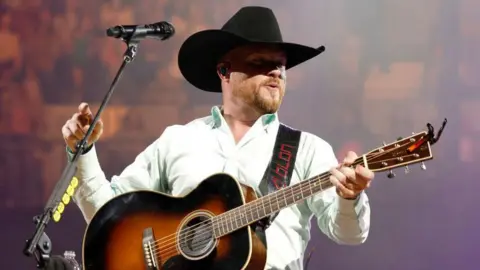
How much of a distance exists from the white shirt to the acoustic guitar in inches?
4.8

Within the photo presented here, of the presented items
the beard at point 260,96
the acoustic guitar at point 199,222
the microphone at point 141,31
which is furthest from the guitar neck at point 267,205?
the microphone at point 141,31

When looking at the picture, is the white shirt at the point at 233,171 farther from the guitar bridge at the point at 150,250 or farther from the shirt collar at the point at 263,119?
the guitar bridge at the point at 150,250

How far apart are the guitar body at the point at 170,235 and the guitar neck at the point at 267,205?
3 cm

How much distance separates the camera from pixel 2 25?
11.4ft

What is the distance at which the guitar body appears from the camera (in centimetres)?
223

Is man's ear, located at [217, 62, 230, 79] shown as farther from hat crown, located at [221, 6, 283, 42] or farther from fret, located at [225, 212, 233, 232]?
fret, located at [225, 212, 233, 232]

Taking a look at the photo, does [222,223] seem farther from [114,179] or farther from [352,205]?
[114,179]

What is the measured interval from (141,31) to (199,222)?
26.4 inches

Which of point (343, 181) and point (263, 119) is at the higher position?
point (263, 119)

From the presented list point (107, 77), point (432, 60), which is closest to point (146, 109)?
point (107, 77)

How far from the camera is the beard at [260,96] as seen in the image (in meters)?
2.50

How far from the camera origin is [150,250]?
7.86 ft

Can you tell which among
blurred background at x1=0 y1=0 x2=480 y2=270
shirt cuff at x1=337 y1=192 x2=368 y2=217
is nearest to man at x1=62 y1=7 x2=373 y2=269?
shirt cuff at x1=337 y1=192 x2=368 y2=217

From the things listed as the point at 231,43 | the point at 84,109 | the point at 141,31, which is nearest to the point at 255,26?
the point at 231,43
